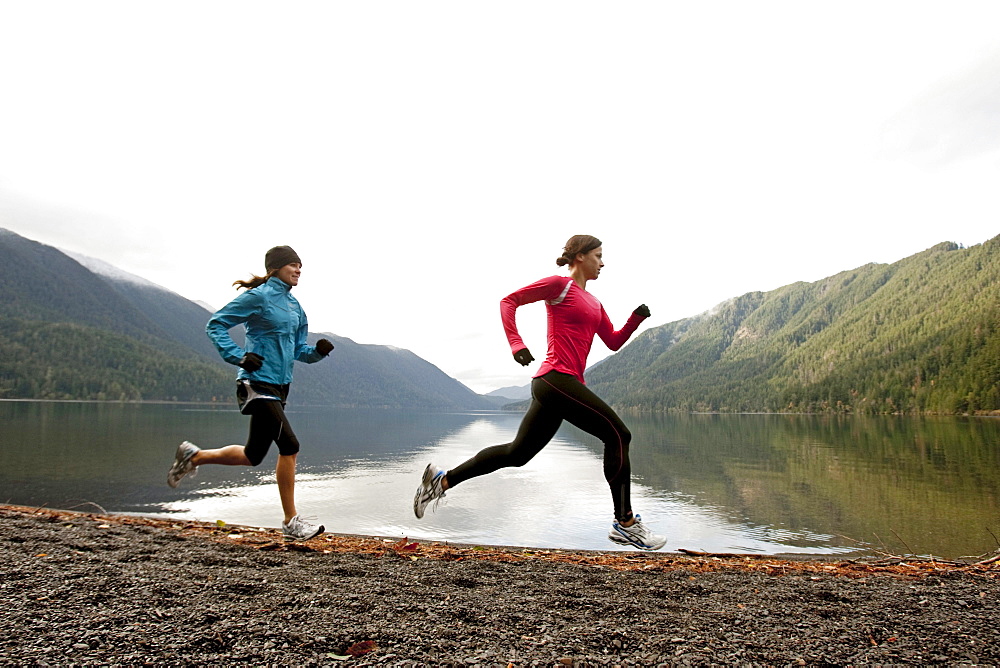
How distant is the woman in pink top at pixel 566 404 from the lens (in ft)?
15.1

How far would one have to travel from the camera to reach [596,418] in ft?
15.2

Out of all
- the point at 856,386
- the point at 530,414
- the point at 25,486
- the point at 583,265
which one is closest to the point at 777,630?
the point at 530,414

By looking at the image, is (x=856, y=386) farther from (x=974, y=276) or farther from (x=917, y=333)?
(x=974, y=276)

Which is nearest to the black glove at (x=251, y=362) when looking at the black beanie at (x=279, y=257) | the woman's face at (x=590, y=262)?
the black beanie at (x=279, y=257)

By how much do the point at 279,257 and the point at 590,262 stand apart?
124 inches

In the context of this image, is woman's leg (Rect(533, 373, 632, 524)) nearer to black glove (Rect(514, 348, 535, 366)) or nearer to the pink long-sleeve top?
the pink long-sleeve top

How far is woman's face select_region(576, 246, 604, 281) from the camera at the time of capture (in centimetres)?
509

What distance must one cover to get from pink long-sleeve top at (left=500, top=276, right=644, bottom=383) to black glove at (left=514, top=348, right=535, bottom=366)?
0.76ft

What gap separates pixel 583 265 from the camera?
510 centimetres

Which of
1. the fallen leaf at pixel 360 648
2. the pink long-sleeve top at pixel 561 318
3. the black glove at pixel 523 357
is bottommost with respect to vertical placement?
the fallen leaf at pixel 360 648

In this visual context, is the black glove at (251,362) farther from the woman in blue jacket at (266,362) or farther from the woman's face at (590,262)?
the woman's face at (590,262)

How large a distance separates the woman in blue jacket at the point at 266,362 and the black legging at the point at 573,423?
1.88 m

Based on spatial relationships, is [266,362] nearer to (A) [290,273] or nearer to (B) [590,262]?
(A) [290,273]

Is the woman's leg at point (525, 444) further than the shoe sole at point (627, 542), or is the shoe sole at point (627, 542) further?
the woman's leg at point (525, 444)
